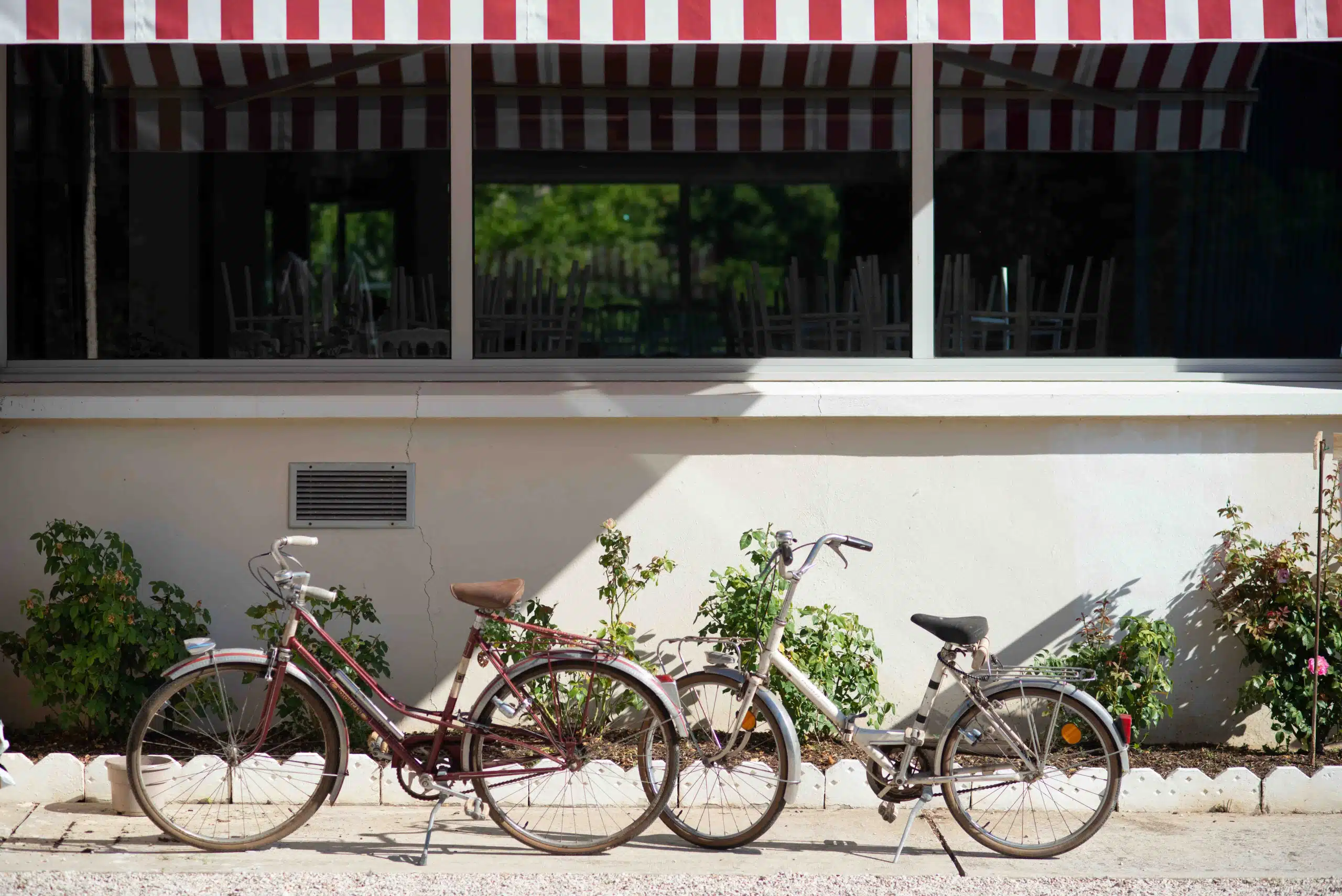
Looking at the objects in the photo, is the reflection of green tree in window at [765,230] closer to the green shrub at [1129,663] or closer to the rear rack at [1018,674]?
the green shrub at [1129,663]

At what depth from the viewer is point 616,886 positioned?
4.31m

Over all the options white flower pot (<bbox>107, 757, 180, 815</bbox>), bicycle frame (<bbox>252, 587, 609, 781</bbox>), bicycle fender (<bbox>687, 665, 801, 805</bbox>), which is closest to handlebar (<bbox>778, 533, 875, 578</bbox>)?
bicycle fender (<bbox>687, 665, 801, 805</bbox>)

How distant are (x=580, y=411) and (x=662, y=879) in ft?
6.61

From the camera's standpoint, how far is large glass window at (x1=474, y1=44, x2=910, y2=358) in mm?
5891

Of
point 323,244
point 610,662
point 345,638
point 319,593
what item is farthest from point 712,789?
point 323,244

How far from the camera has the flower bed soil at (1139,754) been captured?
5398 millimetres

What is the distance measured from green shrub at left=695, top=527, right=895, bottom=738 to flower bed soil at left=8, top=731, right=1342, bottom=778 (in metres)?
0.12

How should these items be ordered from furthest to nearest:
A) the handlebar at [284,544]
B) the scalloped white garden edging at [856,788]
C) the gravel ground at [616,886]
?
the scalloped white garden edging at [856,788] < the handlebar at [284,544] < the gravel ground at [616,886]

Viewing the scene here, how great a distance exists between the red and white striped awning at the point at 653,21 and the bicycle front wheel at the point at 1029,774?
90.1 inches

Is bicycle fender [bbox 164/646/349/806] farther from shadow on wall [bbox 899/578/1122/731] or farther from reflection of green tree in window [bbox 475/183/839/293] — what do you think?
shadow on wall [bbox 899/578/1122/731]

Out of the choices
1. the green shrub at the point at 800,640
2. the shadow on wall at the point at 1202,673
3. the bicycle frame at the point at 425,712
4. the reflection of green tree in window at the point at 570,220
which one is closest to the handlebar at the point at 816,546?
the green shrub at the point at 800,640

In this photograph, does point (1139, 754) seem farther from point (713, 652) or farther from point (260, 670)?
point (260, 670)

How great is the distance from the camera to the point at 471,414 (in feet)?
18.3

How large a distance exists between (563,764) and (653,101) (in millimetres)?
2924
